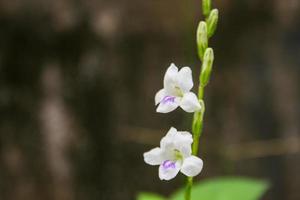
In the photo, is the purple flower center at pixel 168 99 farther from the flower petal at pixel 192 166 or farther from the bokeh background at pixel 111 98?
the bokeh background at pixel 111 98

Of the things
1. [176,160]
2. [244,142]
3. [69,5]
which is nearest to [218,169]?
[244,142]

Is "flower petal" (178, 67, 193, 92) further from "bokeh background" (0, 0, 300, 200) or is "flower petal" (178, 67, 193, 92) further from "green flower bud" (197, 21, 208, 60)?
"bokeh background" (0, 0, 300, 200)

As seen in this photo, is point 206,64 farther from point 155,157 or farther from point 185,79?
point 155,157

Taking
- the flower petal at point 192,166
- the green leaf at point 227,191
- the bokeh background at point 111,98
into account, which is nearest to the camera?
the flower petal at point 192,166

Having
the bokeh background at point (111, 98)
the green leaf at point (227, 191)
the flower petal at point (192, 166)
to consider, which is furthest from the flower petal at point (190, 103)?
the bokeh background at point (111, 98)

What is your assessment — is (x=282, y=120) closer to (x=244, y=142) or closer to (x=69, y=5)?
(x=244, y=142)

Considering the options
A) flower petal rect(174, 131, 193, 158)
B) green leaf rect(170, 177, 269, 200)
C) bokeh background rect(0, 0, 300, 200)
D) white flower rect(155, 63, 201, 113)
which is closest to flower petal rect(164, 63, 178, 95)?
white flower rect(155, 63, 201, 113)
